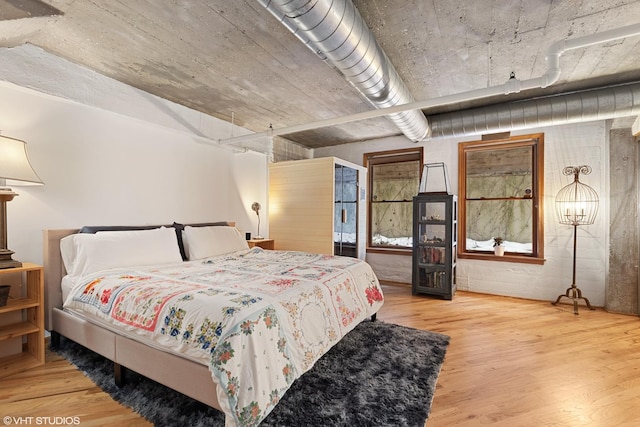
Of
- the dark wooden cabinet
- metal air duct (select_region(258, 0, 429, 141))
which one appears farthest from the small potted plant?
metal air duct (select_region(258, 0, 429, 141))

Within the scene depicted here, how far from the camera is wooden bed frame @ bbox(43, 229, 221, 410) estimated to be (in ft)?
4.94

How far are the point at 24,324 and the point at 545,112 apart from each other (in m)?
5.38

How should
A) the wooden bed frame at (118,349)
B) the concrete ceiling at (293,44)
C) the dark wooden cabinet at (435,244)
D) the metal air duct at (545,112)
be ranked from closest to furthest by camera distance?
1. the wooden bed frame at (118,349)
2. the concrete ceiling at (293,44)
3. the metal air duct at (545,112)
4. the dark wooden cabinet at (435,244)

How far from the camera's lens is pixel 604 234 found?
11.8ft

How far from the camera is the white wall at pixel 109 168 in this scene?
2.42 metres

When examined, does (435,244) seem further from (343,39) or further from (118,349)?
(118,349)

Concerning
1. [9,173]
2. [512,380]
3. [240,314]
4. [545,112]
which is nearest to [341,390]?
[240,314]

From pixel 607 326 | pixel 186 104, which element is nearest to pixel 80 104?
pixel 186 104

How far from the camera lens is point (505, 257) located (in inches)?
162

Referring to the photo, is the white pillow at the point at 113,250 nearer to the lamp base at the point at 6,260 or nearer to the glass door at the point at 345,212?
the lamp base at the point at 6,260

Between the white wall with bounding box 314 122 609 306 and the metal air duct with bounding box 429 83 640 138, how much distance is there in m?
0.70

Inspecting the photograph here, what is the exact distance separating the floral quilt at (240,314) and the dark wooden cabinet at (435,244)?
1.94 m

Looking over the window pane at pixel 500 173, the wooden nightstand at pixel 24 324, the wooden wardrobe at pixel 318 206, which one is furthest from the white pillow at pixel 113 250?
the window pane at pixel 500 173

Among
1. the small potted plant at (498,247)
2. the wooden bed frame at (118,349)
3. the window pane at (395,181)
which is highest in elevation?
the window pane at (395,181)
